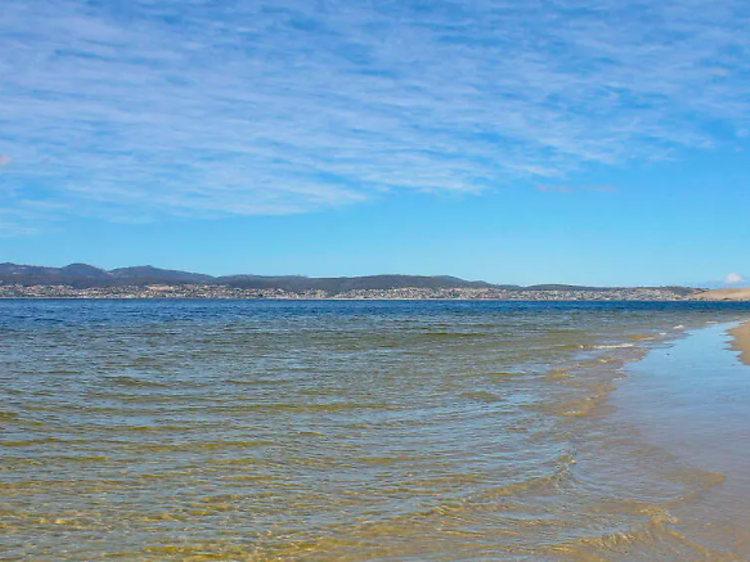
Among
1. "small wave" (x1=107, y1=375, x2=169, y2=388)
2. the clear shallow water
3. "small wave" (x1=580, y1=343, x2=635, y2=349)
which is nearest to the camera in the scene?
the clear shallow water

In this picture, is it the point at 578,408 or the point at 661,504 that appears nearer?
the point at 661,504

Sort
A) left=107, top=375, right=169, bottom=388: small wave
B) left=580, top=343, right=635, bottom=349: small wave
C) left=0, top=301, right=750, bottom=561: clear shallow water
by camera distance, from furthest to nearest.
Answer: left=580, top=343, right=635, bottom=349: small wave, left=107, top=375, right=169, bottom=388: small wave, left=0, top=301, right=750, bottom=561: clear shallow water

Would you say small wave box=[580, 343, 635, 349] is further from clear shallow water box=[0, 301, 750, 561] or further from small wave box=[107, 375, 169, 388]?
small wave box=[107, 375, 169, 388]

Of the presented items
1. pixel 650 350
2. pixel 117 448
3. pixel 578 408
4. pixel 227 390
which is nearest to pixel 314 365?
pixel 227 390

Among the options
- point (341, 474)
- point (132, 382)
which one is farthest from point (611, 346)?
point (341, 474)

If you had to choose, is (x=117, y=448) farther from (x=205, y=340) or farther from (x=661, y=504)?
(x=205, y=340)

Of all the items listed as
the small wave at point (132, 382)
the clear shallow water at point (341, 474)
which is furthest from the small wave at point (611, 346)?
the small wave at point (132, 382)

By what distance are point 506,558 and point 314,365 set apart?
15.4 m

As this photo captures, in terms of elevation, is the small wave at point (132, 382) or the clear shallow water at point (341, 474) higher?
the clear shallow water at point (341, 474)

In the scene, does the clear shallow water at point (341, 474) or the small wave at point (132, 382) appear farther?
the small wave at point (132, 382)

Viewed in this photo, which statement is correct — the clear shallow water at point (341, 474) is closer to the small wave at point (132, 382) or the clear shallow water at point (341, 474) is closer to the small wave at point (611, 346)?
the small wave at point (132, 382)

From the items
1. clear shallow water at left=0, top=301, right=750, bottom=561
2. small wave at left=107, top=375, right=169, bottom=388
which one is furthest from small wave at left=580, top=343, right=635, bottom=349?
small wave at left=107, top=375, right=169, bottom=388

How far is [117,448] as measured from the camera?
9.46 metres

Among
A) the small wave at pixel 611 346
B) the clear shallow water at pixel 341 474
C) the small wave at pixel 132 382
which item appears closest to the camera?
the clear shallow water at pixel 341 474
